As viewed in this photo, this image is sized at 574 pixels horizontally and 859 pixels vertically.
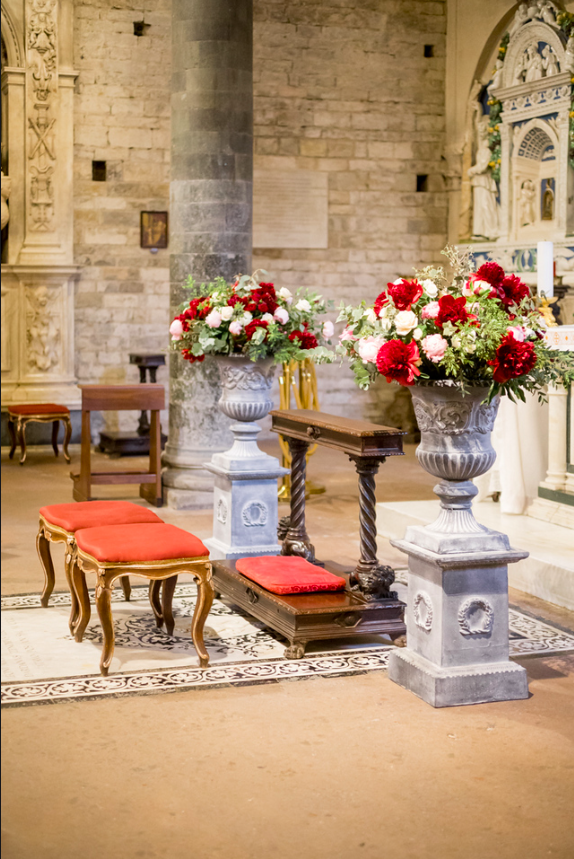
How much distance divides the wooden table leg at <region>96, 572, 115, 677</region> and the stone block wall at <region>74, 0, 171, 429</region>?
6933 mm

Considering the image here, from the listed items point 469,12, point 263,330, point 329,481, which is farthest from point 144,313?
point 263,330

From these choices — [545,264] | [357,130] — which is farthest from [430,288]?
[357,130]

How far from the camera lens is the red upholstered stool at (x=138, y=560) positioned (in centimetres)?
395

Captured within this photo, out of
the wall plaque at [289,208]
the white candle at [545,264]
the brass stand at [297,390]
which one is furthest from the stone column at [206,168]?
the wall plaque at [289,208]

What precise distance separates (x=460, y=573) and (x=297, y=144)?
829 centimetres

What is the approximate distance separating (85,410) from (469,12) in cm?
645

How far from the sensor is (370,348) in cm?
371

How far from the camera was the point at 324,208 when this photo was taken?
11.4 meters

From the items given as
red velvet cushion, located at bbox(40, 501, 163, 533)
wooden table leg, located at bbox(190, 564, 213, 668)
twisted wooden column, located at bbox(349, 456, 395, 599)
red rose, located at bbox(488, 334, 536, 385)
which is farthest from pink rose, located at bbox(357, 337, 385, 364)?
red velvet cushion, located at bbox(40, 501, 163, 533)

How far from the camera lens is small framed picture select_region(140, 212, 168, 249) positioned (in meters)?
10.8

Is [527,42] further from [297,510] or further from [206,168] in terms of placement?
[297,510]

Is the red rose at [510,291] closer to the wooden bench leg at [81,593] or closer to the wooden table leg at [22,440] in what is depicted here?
the wooden bench leg at [81,593]

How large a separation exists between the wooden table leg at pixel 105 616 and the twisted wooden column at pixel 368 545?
1.06m

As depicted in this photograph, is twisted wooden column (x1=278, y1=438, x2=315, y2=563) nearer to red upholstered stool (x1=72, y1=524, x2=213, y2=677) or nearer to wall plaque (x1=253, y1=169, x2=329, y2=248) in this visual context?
red upholstered stool (x1=72, y1=524, x2=213, y2=677)
